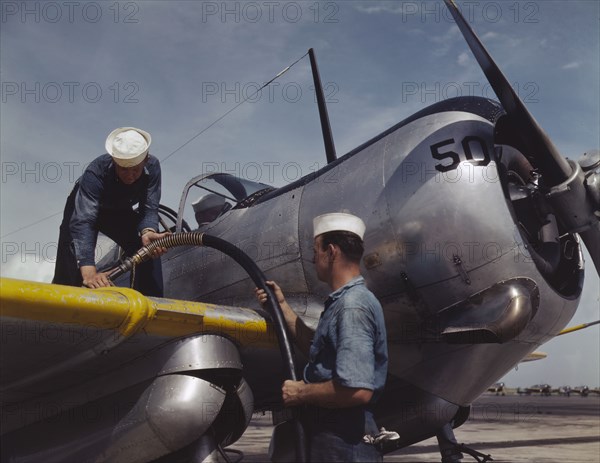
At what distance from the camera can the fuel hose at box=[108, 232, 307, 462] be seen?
7.38 feet

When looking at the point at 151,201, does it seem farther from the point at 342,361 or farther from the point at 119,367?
the point at 342,361

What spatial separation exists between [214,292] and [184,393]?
1439 mm

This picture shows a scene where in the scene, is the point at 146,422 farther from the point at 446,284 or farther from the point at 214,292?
the point at 446,284

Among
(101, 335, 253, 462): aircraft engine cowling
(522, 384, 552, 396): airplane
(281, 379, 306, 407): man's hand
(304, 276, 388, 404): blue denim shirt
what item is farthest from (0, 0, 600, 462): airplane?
(522, 384, 552, 396): airplane

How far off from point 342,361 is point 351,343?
0.21 ft

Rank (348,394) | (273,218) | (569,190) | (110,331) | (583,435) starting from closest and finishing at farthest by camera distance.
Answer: (348,394) → (110,331) → (569,190) → (273,218) → (583,435)

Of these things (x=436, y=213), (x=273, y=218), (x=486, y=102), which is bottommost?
(x=436, y=213)

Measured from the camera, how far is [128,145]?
3746 millimetres

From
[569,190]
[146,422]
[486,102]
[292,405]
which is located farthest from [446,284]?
[146,422]

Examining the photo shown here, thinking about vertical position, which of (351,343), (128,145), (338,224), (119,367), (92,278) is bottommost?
(351,343)

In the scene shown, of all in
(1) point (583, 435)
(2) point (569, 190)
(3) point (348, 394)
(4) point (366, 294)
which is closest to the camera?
(3) point (348, 394)

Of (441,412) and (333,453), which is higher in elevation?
(441,412)

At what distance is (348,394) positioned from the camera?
1.97 m

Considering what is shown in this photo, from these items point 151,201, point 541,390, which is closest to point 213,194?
point 151,201
